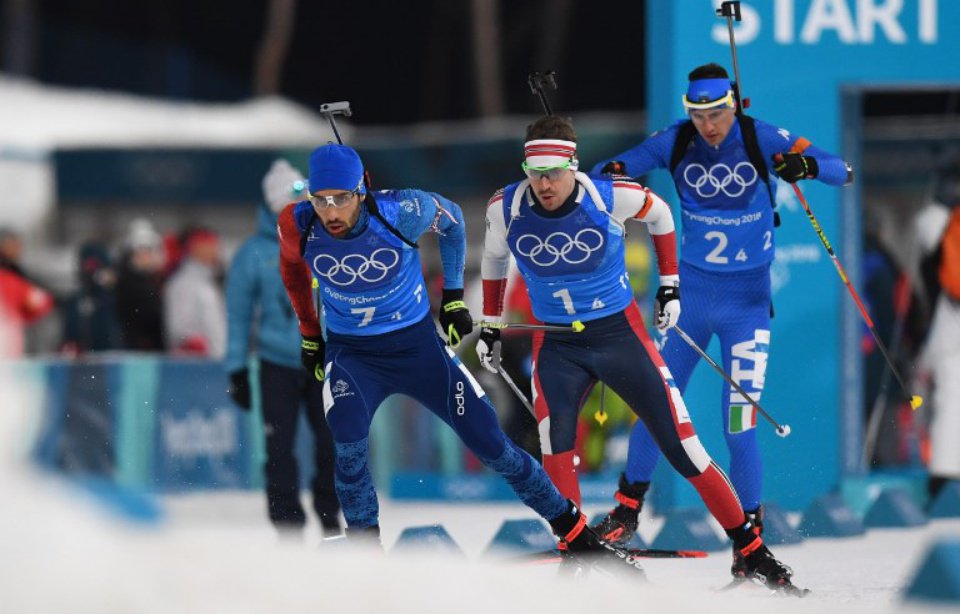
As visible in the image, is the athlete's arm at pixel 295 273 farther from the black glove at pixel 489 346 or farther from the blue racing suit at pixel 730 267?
the blue racing suit at pixel 730 267

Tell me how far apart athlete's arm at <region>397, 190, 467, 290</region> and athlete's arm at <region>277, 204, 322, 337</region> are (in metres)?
0.48

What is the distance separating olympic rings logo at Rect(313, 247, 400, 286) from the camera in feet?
26.4

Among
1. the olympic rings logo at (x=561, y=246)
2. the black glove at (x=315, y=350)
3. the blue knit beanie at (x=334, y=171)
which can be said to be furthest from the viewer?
the black glove at (x=315, y=350)

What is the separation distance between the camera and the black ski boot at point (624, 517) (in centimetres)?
A: 924

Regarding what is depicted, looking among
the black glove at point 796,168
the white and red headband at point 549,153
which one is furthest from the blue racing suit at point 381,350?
the black glove at point 796,168

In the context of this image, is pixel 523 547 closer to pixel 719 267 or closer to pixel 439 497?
pixel 719 267

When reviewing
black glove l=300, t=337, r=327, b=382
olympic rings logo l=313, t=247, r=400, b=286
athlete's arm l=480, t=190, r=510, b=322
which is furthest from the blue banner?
olympic rings logo l=313, t=247, r=400, b=286

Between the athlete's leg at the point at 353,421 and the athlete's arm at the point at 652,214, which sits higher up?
the athlete's arm at the point at 652,214

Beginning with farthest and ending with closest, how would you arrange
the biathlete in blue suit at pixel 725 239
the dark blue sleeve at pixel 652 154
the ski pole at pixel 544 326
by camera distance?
the dark blue sleeve at pixel 652 154, the biathlete in blue suit at pixel 725 239, the ski pole at pixel 544 326

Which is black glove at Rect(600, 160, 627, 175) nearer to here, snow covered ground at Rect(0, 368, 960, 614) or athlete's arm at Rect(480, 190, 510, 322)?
athlete's arm at Rect(480, 190, 510, 322)

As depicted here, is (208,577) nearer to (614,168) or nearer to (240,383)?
(614,168)

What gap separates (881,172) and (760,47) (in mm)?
5417

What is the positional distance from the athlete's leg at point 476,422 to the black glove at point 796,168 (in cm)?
188

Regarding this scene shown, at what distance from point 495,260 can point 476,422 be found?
3.17 ft
